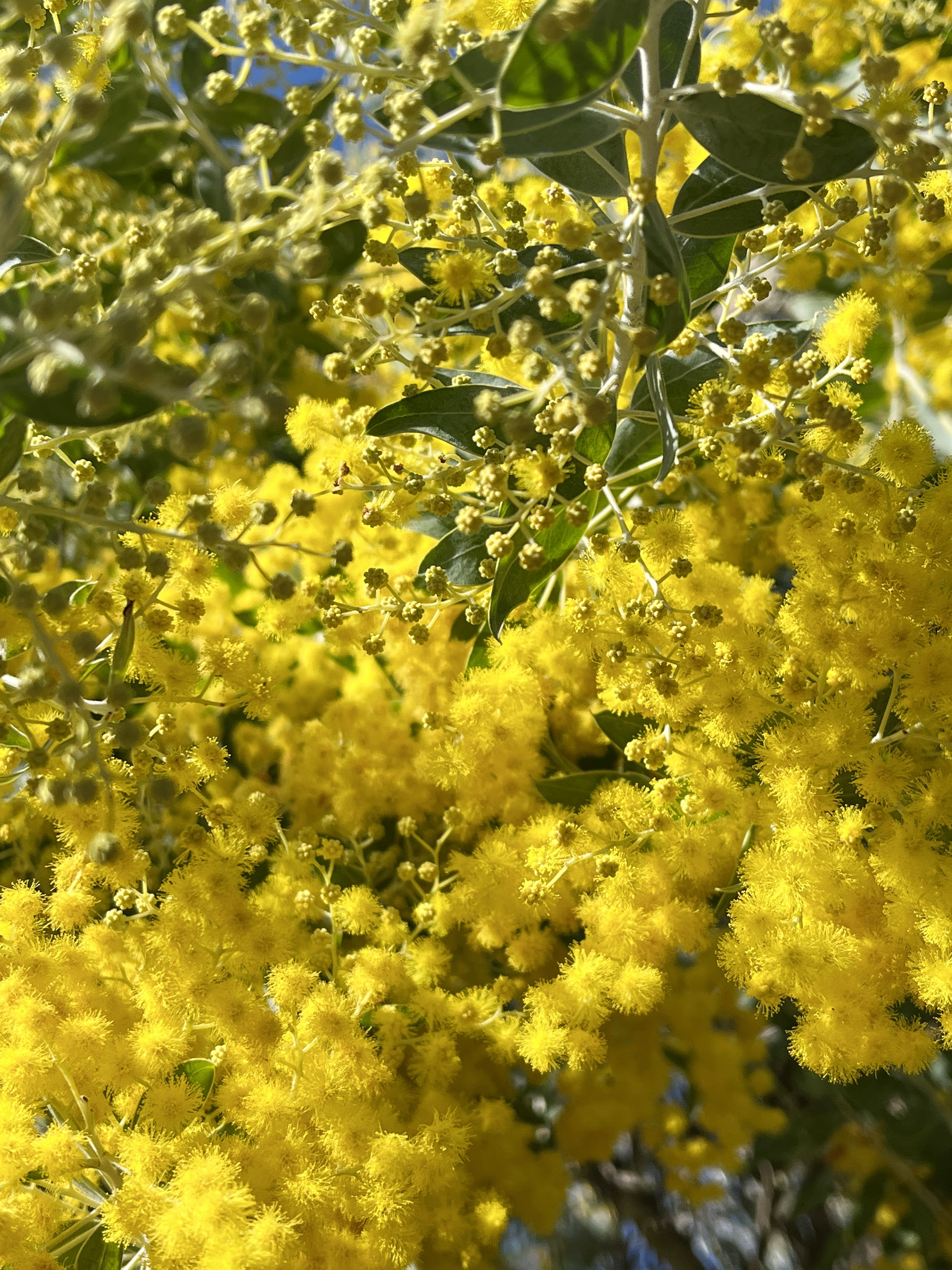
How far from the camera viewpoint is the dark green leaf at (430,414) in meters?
1.42

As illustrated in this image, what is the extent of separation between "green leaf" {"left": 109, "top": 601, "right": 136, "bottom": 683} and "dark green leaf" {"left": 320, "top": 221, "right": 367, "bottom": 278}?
88 cm

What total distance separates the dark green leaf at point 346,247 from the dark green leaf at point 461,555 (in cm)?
68

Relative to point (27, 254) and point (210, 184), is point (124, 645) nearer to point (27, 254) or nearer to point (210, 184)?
point (27, 254)

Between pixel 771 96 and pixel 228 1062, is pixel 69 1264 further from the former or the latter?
pixel 771 96

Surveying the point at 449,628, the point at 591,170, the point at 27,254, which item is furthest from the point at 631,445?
the point at 27,254

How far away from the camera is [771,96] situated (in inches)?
42.8

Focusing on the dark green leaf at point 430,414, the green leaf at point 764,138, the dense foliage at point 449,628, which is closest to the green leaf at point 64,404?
the dense foliage at point 449,628

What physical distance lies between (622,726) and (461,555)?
38cm

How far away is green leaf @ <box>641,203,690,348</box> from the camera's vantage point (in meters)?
1.18

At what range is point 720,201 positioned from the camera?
132 centimetres

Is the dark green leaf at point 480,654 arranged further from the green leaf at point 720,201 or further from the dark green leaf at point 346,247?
the dark green leaf at point 346,247

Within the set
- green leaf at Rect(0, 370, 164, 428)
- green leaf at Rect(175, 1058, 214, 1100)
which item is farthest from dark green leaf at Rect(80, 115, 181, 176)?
green leaf at Rect(175, 1058, 214, 1100)

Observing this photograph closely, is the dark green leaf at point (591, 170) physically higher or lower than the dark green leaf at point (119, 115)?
lower

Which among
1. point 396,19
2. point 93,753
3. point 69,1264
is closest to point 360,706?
point 93,753
